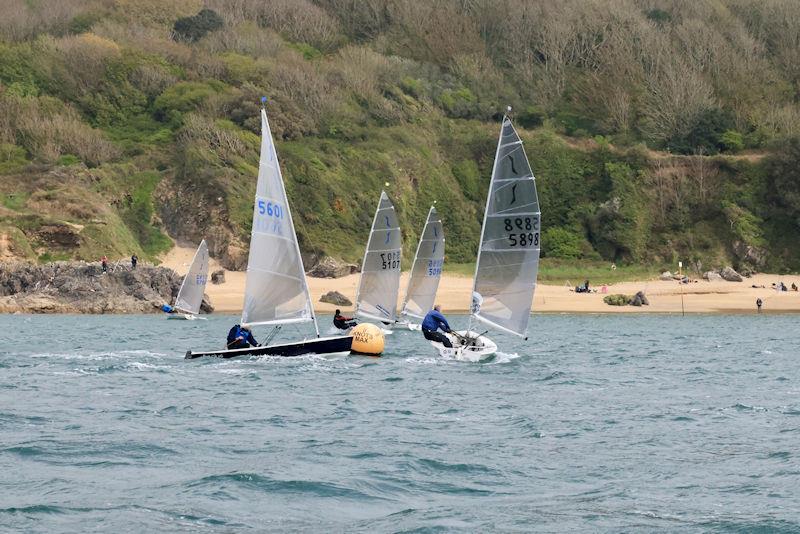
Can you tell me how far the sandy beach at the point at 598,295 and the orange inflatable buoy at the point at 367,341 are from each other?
77.3ft

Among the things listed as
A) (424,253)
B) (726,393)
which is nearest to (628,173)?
(424,253)

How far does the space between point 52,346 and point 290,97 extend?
→ 43865 millimetres

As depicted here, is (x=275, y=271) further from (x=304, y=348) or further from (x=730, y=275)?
(x=730, y=275)

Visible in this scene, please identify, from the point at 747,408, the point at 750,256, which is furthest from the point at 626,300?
the point at 747,408

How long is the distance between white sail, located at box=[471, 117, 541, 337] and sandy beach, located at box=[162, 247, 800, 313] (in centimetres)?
2557

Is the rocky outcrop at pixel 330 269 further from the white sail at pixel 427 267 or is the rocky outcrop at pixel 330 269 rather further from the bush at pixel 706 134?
the bush at pixel 706 134

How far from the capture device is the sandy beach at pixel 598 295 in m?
57.2

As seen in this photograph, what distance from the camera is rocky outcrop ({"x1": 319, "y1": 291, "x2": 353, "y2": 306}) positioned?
182 ft

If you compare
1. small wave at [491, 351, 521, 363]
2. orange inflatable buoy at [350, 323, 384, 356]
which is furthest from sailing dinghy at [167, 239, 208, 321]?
small wave at [491, 351, 521, 363]

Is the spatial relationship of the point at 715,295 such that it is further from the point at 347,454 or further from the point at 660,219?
the point at 347,454

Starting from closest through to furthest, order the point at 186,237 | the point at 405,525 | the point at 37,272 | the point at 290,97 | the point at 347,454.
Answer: the point at 405,525
the point at 347,454
the point at 37,272
the point at 186,237
the point at 290,97

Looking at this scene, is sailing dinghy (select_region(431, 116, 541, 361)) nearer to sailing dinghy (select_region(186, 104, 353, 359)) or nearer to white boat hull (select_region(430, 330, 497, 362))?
white boat hull (select_region(430, 330, 497, 362))

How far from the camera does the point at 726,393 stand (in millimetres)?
24250

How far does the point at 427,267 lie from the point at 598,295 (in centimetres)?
1966
